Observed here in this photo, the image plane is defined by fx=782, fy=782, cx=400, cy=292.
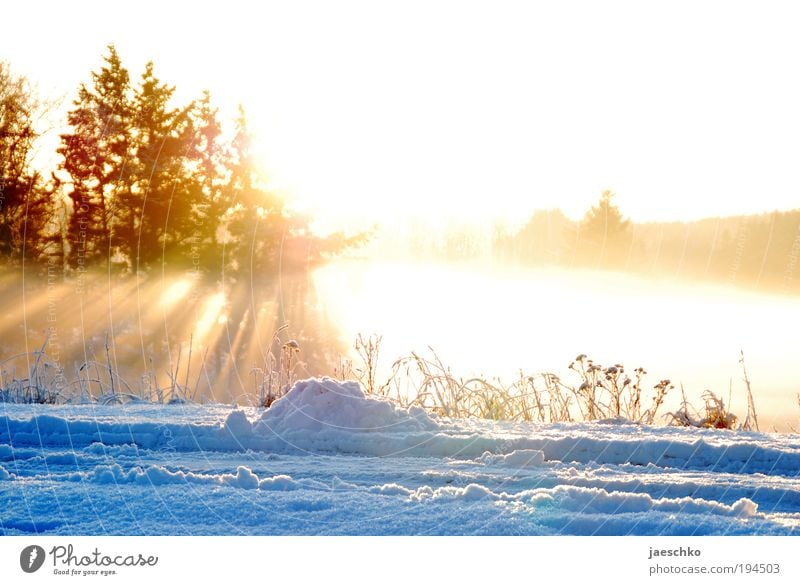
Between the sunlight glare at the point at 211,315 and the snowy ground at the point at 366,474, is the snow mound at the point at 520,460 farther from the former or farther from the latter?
the sunlight glare at the point at 211,315

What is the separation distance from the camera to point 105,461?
3.49 meters

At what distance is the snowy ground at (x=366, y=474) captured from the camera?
99.3 inches

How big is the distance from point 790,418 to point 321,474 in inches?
192

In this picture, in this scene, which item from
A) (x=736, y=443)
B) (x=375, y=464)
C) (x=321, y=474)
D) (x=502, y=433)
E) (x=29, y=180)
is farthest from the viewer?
(x=29, y=180)

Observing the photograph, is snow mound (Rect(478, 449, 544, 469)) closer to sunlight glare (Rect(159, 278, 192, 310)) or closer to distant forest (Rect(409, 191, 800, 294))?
distant forest (Rect(409, 191, 800, 294))

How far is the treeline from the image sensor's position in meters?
18.4

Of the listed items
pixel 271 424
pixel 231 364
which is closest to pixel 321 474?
pixel 271 424

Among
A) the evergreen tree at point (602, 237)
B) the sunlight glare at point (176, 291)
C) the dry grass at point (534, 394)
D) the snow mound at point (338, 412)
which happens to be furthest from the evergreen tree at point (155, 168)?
the snow mound at point (338, 412)

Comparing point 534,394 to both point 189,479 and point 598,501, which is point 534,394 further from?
point 189,479

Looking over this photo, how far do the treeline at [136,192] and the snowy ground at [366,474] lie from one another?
1411cm
